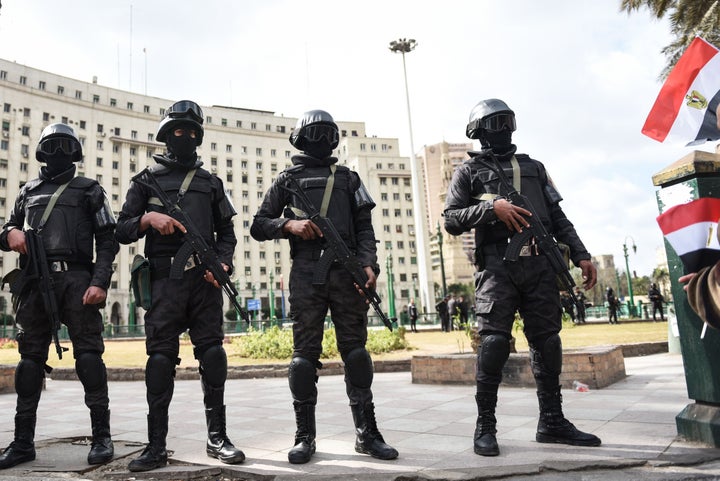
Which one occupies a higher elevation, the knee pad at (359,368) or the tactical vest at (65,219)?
the tactical vest at (65,219)

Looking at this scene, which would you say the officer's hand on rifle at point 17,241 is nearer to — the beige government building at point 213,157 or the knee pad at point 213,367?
the knee pad at point 213,367

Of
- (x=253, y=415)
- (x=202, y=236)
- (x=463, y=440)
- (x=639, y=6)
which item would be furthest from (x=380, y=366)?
(x=639, y=6)

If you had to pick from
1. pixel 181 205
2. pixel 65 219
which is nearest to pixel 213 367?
pixel 181 205

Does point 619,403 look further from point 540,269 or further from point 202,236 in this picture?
point 202,236

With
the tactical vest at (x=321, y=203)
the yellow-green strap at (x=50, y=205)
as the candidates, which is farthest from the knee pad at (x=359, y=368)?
the yellow-green strap at (x=50, y=205)

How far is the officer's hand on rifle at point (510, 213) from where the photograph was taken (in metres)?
3.61

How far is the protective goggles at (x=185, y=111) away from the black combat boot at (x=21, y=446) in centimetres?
235

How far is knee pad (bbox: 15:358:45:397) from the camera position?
12.2ft

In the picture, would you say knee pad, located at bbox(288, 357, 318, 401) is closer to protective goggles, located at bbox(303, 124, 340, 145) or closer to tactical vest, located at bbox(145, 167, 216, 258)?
tactical vest, located at bbox(145, 167, 216, 258)

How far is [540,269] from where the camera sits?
3705mm

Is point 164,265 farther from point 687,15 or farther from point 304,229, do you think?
point 687,15

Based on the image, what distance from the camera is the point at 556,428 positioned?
11.9ft

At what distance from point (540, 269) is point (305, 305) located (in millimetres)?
1645

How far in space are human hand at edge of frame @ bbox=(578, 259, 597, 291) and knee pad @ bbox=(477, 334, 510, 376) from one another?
0.76m
